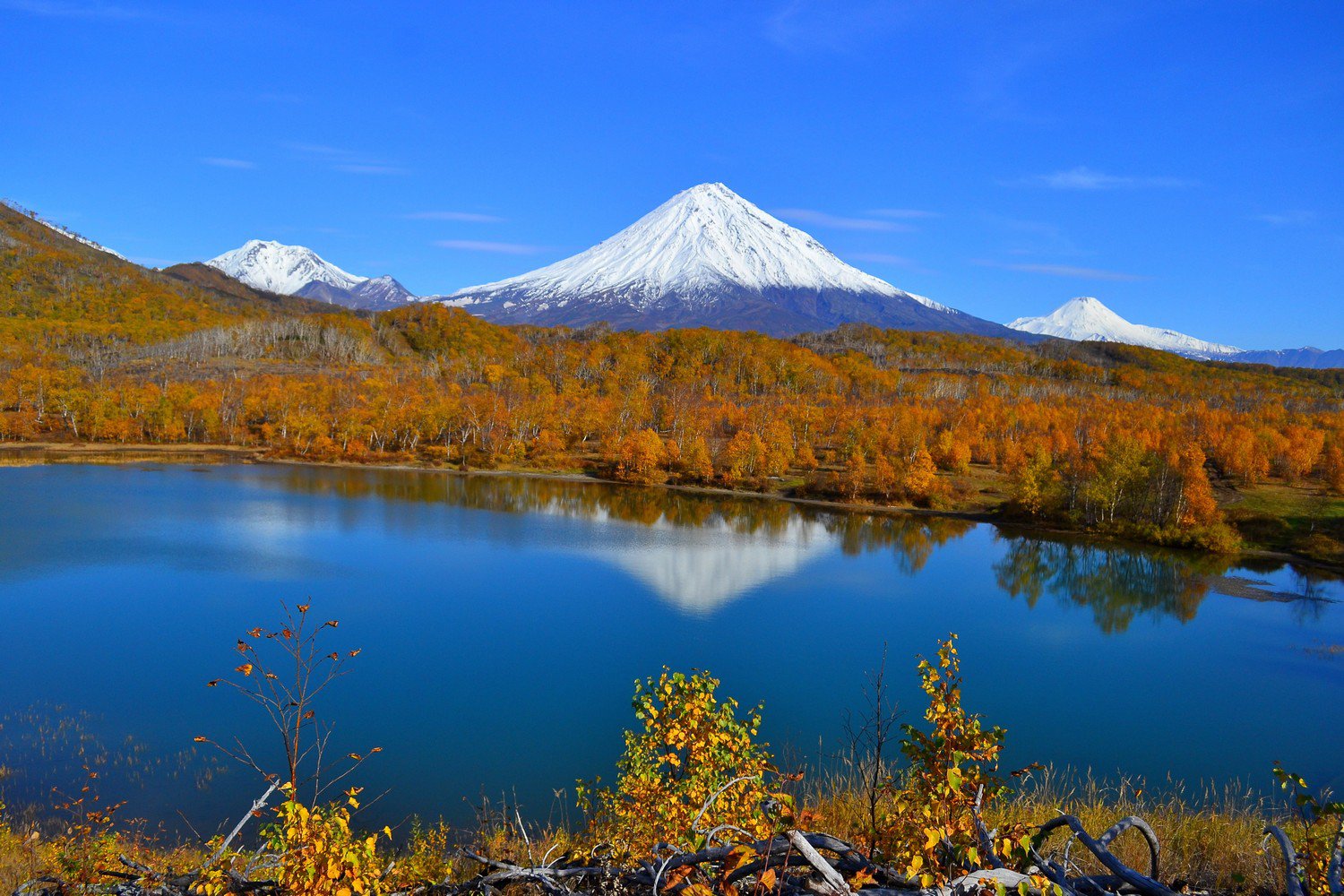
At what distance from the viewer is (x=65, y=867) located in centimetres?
319

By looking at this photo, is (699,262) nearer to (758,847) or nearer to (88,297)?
(88,297)

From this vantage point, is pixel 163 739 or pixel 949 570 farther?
pixel 949 570

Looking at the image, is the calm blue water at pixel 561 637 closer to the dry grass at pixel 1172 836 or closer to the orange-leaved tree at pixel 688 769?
the dry grass at pixel 1172 836

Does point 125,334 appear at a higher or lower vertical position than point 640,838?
higher

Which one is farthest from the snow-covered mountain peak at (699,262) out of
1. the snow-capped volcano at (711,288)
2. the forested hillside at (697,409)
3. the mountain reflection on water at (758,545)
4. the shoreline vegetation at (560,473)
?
the mountain reflection on water at (758,545)

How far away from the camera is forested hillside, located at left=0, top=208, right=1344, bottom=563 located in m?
37.7

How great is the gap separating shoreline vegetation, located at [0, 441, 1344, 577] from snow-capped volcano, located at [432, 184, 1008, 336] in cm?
10491

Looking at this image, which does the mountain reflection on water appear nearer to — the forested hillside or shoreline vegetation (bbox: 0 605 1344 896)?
the forested hillside

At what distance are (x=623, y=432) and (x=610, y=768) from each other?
44.2 meters

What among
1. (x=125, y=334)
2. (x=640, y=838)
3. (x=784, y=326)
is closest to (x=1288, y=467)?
(x=640, y=838)

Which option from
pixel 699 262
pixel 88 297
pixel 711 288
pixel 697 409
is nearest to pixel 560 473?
pixel 697 409

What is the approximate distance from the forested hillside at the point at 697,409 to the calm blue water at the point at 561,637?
9.05m

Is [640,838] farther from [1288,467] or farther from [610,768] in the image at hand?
[1288,467]

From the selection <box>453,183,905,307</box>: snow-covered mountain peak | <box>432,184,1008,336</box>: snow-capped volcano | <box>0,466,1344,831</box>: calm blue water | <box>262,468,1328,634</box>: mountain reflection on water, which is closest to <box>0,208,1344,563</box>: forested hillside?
<box>262,468,1328,634</box>: mountain reflection on water
